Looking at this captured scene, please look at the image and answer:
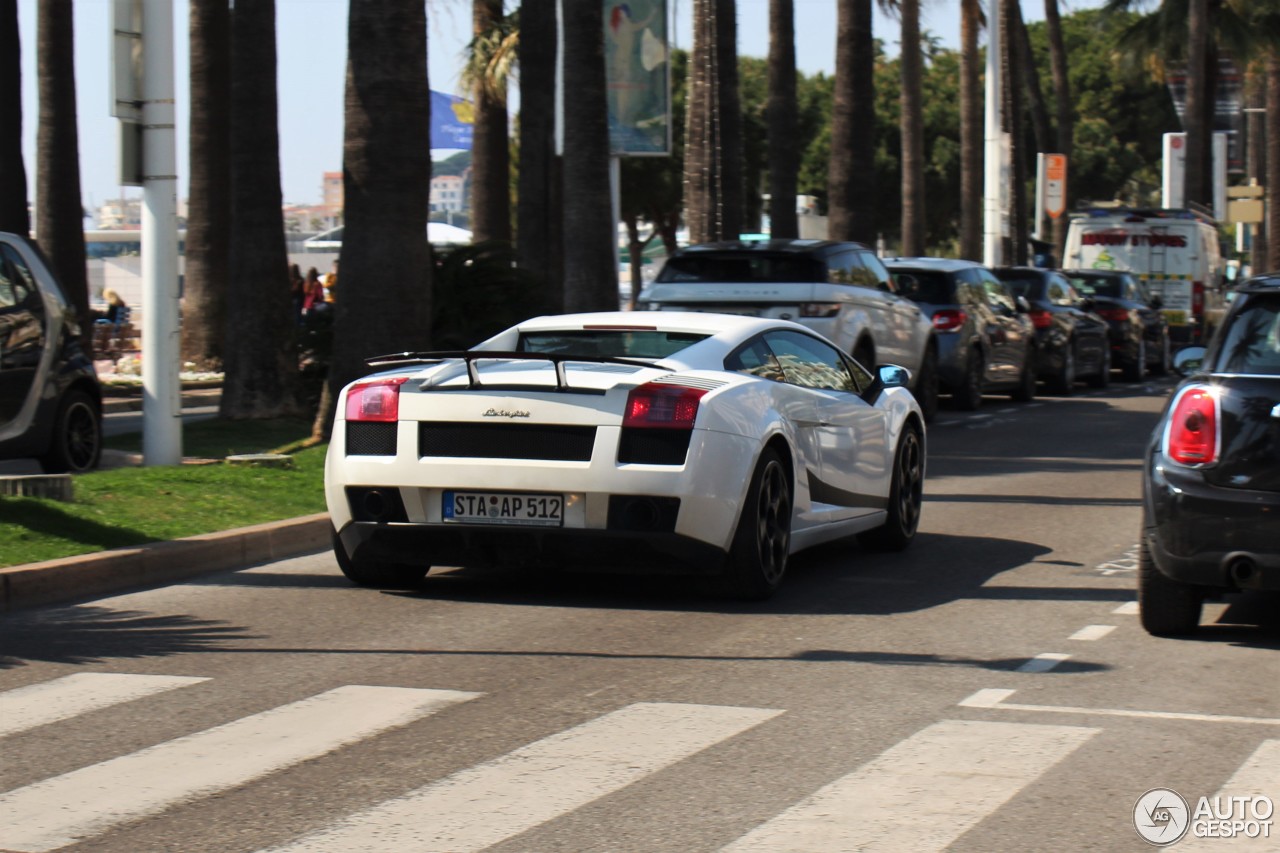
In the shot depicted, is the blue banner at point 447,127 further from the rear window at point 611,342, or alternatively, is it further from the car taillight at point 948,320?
the rear window at point 611,342

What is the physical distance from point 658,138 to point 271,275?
664 cm

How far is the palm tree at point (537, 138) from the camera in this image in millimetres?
26984

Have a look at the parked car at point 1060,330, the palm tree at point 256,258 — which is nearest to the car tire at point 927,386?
the parked car at point 1060,330

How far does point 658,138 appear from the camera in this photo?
24.3 metres

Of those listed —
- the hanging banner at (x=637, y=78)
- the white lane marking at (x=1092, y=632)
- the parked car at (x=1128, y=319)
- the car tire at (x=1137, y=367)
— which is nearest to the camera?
the white lane marking at (x=1092, y=632)

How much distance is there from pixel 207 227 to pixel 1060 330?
1217cm

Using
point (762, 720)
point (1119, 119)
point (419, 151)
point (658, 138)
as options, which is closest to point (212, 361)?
point (658, 138)

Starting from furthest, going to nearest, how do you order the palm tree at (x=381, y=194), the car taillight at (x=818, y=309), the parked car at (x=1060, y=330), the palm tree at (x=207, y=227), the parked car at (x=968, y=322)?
1. the palm tree at (x=207, y=227)
2. the parked car at (x=1060, y=330)
3. the parked car at (x=968, y=322)
4. the car taillight at (x=818, y=309)
5. the palm tree at (x=381, y=194)

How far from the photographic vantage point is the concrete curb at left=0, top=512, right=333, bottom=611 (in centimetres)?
924

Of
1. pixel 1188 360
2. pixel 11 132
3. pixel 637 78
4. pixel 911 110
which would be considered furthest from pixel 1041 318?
pixel 1188 360

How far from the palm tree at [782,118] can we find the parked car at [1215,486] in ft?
70.3

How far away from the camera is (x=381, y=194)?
51.5 feet

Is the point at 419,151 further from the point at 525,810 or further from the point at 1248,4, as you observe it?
the point at 1248,4

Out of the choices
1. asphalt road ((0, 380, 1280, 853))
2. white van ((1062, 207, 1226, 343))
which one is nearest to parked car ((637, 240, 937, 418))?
asphalt road ((0, 380, 1280, 853))
